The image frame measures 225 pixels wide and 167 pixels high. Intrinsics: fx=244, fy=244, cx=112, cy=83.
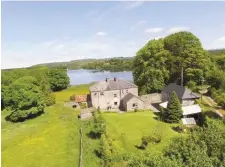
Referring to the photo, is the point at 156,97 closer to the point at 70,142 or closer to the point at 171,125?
the point at 171,125

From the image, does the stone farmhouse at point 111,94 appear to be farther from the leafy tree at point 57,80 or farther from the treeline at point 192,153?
the leafy tree at point 57,80

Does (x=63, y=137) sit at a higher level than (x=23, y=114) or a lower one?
lower

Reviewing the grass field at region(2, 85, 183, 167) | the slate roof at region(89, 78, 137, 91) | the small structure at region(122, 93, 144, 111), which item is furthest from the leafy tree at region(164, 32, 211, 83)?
the grass field at region(2, 85, 183, 167)

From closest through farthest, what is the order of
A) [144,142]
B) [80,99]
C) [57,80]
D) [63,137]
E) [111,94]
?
[144,142] < [63,137] < [111,94] < [80,99] < [57,80]

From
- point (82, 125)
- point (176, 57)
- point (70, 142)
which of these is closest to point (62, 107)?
point (82, 125)

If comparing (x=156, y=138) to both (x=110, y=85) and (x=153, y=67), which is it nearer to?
(x=110, y=85)

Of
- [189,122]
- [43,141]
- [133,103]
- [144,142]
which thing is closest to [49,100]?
[133,103]
